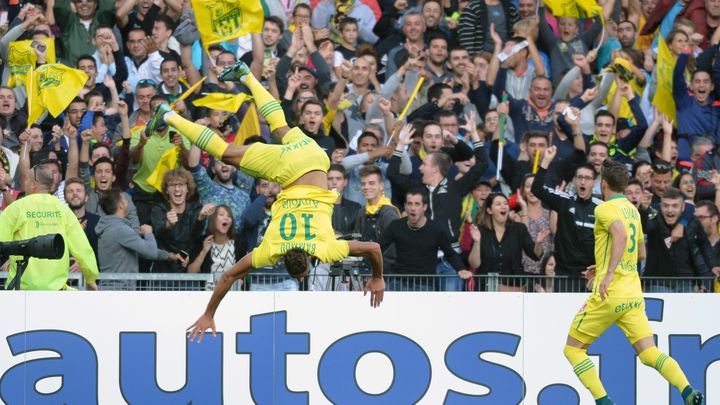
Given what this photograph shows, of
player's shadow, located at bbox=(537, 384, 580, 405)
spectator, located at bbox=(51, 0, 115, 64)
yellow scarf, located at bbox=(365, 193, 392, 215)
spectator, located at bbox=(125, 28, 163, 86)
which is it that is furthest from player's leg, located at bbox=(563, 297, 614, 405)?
spectator, located at bbox=(51, 0, 115, 64)

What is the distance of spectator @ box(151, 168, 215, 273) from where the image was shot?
15.5 m

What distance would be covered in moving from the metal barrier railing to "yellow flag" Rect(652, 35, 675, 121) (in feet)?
13.3

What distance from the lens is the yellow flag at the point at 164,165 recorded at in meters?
16.2

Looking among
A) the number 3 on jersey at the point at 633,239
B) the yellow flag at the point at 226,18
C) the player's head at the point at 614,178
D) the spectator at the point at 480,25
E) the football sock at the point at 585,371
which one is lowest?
the football sock at the point at 585,371

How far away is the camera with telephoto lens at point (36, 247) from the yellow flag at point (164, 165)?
3.50 meters

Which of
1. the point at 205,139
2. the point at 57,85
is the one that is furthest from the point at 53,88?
the point at 205,139

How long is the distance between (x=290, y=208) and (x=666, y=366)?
369cm

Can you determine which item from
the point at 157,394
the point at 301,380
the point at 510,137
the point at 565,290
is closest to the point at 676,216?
the point at 565,290

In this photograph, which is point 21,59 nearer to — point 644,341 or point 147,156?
point 147,156

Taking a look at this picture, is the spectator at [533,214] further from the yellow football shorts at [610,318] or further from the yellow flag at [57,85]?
the yellow flag at [57,85]

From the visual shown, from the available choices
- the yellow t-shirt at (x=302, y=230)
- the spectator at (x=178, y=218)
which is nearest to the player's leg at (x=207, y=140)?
the yellow t-shirt at (x=302, y=230)

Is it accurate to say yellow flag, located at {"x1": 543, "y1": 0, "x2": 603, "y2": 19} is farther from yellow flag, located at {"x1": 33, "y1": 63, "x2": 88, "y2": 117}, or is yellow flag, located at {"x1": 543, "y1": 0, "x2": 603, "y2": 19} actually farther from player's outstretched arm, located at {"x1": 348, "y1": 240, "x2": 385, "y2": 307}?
player's outstretched arm, located at {"x1": 348, "y1": 240, "x2": 385, "y2": 307}

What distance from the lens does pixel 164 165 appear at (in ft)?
53.7

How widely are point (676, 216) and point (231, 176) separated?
497 centimetres
